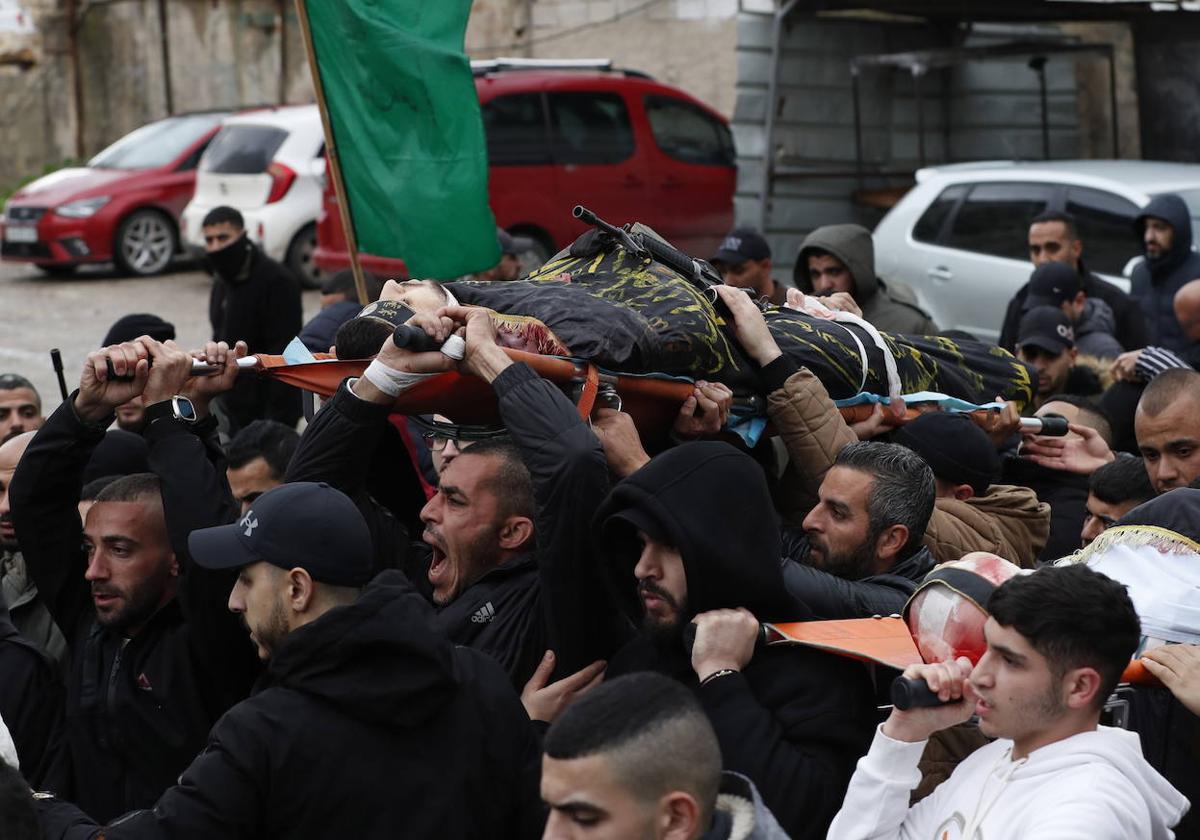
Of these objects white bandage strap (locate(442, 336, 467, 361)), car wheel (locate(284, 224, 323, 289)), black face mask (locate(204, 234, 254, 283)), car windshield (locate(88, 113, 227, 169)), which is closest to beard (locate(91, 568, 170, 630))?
white bandage strap (locate(442, 336, 467, 361))

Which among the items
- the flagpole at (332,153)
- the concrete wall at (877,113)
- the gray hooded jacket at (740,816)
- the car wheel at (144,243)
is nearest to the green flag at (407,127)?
the flagpole at (332,153)

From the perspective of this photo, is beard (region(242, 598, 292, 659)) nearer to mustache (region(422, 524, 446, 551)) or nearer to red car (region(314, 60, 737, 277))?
mustache (region(422, 524, 446, 551))

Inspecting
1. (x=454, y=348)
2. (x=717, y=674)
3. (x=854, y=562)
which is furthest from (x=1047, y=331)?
(x=717, y=674)

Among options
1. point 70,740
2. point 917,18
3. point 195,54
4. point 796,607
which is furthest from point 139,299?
point 796,607

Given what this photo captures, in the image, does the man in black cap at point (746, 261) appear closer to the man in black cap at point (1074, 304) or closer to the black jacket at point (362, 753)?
the man in black cap at point (1074, 304)

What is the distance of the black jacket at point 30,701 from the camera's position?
3957 mm

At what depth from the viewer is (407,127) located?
6730 mm

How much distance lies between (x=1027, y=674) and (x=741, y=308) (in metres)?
1.65

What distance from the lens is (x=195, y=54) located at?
66.3 ft

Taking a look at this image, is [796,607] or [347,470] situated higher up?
[347,470]

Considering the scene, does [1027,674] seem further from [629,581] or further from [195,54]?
[195,54]

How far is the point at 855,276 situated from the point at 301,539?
4613 millimetres

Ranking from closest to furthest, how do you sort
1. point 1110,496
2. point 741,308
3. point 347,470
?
point 347,470, point 741,308, point 1110,496

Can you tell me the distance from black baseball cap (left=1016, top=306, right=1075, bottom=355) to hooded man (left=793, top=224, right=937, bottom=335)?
51 centimetres
